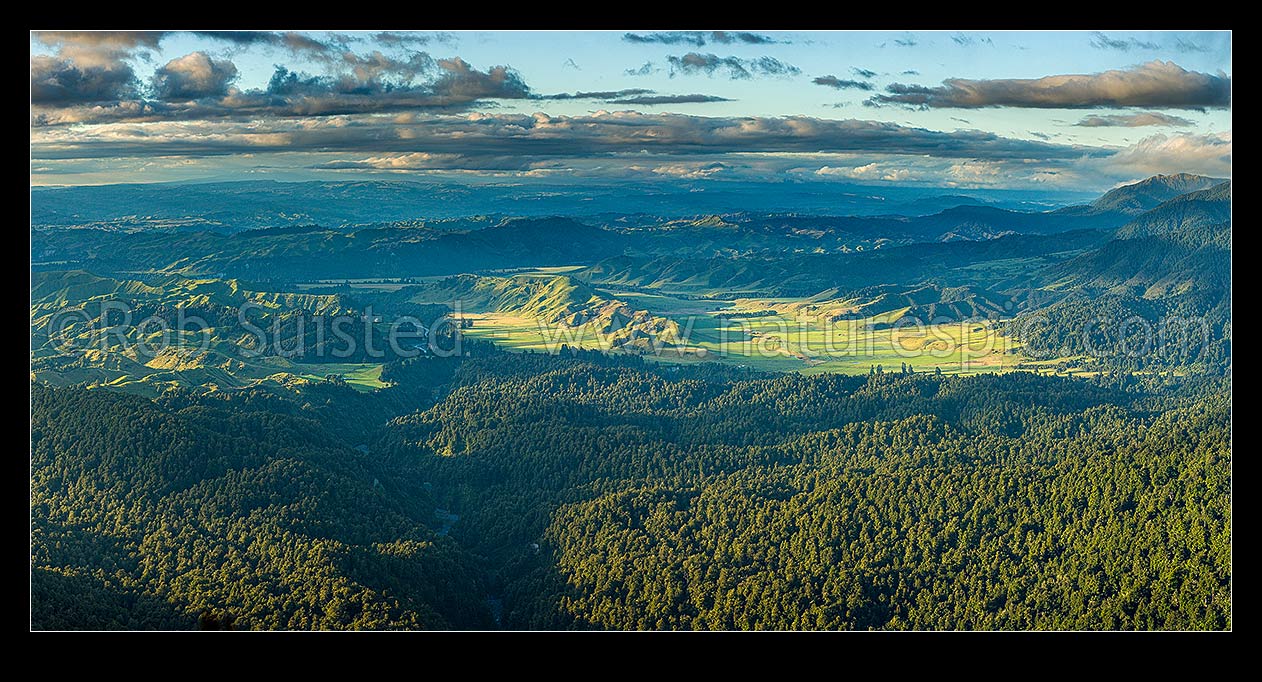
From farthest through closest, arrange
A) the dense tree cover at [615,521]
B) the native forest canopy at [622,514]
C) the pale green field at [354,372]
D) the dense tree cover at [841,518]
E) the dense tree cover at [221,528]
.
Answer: the pale green field at [354,372]
the dense tree cover at [841,518]
the native forest canopy at [622,514]
the dense tree cover at [615,521]
the dense tree cover at [221,528]

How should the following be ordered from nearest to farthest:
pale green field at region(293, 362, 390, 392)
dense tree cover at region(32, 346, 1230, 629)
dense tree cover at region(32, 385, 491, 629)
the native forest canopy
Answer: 1. dense tree cover at region(32, 385, 491, 629)
2. dense tree cover at region(32, 346, 1230, 629)
3. the native forest canopy
4. pale green field at region(293, 362, 390, 392)

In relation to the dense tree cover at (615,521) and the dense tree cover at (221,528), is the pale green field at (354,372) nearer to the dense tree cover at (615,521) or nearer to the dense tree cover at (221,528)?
the dense tree cover at (615,521)

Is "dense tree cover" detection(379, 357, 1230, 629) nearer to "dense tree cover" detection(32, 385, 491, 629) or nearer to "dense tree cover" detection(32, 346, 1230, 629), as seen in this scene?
"dense tree cover" detection(32, 346, 1230, 629)

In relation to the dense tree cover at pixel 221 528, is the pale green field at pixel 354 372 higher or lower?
higher

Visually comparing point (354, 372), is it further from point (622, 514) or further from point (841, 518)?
point (841, 518)

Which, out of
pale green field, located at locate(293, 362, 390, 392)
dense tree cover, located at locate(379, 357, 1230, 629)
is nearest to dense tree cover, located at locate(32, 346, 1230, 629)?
dense tree cover, located at locate(379, 357, 1230, 629)

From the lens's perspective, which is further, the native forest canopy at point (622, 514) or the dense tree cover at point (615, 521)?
the native forest canopy at point (622, 514)

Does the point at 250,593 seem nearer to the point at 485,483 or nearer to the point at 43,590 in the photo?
the point at 43,590

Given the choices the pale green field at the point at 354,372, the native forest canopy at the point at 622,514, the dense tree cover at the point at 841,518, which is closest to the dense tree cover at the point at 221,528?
the native forest canopy at the point at 622,514

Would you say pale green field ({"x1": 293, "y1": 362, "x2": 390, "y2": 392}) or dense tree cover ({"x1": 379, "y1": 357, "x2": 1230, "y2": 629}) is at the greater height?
pale green field ({"x1": 293, "y1": 362, "x2": 390, "y2": 392})
